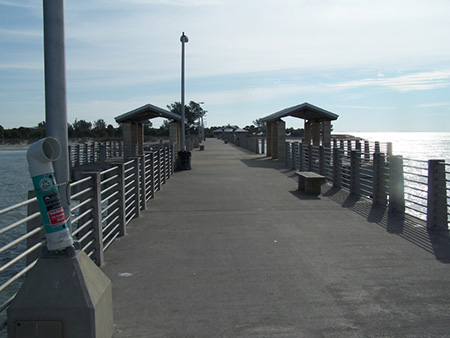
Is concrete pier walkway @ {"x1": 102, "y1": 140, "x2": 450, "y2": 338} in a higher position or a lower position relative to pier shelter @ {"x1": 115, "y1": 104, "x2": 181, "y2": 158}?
lower

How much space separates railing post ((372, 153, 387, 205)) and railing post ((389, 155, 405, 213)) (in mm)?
654

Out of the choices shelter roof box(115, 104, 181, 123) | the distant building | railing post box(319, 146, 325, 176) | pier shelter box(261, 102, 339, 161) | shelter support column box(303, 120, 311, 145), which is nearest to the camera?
railing post box(319, 146, 325, 176)

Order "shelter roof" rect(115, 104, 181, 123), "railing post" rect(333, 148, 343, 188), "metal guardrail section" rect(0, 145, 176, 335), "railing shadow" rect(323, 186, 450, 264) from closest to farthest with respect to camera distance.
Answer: "metal guardrail section" rect(0, 145, 176, 335), "railing shadow" rect(323, 186, 450, 264), "railing post" rect(333, 148, 343, 188), "shelter roof" rect(115, 104, 181, 123)

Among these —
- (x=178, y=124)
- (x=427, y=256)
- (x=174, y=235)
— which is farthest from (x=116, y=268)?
(x=178, y=124)

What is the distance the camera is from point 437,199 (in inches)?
334

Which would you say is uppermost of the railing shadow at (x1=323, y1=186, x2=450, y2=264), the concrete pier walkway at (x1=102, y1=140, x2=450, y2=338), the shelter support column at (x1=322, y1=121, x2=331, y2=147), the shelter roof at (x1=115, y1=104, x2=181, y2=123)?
the shelter roof at (x1=115, y1=104, x2=181, y2=123)

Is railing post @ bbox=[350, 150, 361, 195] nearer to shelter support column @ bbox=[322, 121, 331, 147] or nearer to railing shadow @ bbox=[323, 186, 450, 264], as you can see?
railing shadow @ bbox=[323, 186, 450, 264]

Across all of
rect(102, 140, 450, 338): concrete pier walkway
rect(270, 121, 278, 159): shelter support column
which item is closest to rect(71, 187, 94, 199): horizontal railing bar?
rect(102, 140, 450, 338): concrete pier walkway

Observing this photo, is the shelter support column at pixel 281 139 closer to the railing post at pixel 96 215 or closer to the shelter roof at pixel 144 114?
the shelter roof at pixel 144 114

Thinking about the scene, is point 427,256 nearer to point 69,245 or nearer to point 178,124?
point 69,245

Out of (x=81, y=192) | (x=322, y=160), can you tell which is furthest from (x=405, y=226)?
(x=322, y=160)

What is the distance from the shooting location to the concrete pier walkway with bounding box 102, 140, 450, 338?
A: 451 cm

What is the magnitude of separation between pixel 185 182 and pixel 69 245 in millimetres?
13181

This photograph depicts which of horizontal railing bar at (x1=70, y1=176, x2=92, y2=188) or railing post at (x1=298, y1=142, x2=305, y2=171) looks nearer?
horizontal railing bar at (x1=70, y1=176, x2=92, y2=188)
